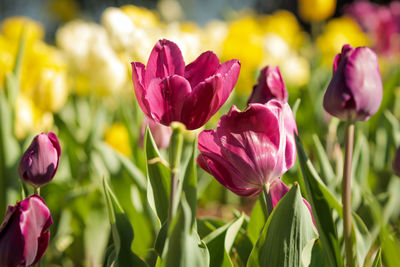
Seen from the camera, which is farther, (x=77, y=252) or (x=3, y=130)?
(x=77, y=252)

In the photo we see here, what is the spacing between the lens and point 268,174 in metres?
0.53

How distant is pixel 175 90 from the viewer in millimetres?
497

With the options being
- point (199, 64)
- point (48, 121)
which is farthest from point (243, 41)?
point (199, 64)

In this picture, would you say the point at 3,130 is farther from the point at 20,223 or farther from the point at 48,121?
the point at 20,223

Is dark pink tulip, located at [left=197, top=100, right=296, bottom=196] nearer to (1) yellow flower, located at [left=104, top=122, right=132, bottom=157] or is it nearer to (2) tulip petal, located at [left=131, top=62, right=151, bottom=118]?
(2) tulip petal, located at [left=131, top=62, right=151, bottom=118]

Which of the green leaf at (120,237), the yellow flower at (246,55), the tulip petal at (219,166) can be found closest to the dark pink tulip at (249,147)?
the tulip petal at (219,166)

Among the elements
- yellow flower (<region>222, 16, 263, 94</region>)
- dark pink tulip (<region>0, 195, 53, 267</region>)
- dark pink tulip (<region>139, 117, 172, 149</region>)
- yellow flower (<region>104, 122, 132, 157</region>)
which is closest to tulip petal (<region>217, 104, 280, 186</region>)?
dark pink tulip (<region>0, 195, 53, 267</region>)

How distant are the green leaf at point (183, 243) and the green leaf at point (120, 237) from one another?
0.31 ft

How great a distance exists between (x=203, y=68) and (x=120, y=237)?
0.21m

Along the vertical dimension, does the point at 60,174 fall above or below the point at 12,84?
below

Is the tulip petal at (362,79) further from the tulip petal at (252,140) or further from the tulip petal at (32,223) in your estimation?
the tulip petal at (32,223)

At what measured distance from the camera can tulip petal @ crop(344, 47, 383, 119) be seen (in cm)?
50

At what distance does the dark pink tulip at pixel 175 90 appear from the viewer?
49 centimetres

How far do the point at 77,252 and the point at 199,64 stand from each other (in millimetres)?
769
